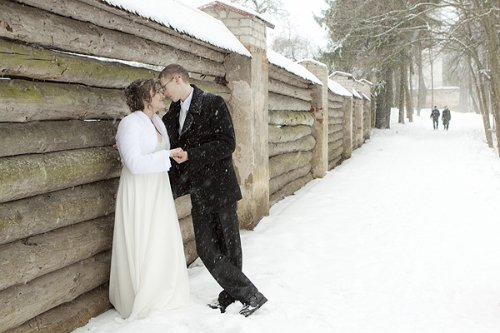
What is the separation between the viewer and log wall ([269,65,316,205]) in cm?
807

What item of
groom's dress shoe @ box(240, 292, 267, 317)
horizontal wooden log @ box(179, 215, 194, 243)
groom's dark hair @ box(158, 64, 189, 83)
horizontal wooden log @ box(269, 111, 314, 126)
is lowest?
groom's dress shoe @ box(240, 292, 267, 317)

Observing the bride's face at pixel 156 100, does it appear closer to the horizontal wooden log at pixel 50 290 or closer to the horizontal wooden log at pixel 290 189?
the horizontal wooden log at pixel 50 290

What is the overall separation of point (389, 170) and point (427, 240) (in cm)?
671

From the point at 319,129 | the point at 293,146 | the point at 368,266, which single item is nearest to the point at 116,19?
the point at 368,266

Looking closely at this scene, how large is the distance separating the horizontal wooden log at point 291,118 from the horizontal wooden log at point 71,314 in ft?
15.4

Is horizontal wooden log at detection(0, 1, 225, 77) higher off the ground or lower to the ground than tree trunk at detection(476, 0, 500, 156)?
lower

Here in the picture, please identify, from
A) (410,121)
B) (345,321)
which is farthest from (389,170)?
(410,121)

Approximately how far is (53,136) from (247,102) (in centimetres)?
328

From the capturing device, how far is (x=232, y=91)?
6.16 meters

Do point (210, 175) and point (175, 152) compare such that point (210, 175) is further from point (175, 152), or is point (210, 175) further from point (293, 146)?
point (293, 146)

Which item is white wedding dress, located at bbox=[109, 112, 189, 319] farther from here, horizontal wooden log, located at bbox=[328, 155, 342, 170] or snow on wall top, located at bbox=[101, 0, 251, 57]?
horizontal wooden log, located at bbox=[328, 155, 342, 170]

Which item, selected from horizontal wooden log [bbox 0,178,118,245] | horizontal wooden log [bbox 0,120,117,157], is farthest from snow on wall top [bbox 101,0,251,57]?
horizontal wooden log [bbox 0,178,118,245]

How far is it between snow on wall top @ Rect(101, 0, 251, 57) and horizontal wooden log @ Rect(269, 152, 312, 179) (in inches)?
96.0

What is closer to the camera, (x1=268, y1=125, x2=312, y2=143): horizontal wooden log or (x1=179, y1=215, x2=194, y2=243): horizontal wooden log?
(x1=179, y1=215, x2=194, y2=243): horizontal wooden log
